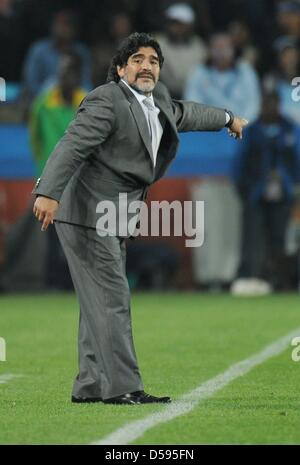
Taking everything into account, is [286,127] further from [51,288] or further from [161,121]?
[161,121]

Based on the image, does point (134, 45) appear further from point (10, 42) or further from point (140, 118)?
point (10, 42)

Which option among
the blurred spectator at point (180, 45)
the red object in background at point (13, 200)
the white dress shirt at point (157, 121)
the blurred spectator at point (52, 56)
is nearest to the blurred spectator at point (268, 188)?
the blurred spectator at point (180, 45)

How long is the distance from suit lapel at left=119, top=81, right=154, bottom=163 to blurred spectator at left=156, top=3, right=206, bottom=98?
9998 mm

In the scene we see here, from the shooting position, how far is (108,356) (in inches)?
275

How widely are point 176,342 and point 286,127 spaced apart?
600 cm

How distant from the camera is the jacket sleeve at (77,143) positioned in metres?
6.86

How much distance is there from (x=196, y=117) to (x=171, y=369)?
7.01 ft

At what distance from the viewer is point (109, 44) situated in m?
17.6

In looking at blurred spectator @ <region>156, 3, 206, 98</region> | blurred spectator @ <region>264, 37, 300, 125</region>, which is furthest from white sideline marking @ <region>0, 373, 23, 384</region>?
blurred spectator @ <region>156, 3, 206, 98</region>

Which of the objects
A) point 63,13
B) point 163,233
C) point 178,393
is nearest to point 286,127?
point 163,233

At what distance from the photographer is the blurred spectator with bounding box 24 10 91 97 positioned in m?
16.8

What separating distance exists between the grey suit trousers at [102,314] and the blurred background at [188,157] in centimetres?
917

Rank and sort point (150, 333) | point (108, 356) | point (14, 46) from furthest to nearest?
point (14, 46) < point (150, 333) < point (108, 356)

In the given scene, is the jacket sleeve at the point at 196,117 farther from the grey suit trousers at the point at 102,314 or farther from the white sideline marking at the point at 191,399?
the white sideline marking at the point at 191,399
